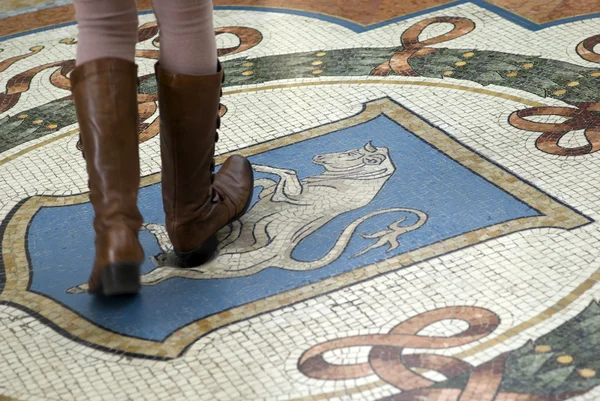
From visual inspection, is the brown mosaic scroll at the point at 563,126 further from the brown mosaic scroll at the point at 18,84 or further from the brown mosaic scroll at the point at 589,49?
the brown mosaic scroll at the point at 18,84

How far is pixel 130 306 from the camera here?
5.21ft

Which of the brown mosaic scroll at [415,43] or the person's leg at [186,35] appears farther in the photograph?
the brown mosaic scroll at [415,43]

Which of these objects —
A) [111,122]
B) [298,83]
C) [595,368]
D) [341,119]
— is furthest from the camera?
[298,83]

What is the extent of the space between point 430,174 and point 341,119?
1.14 feet

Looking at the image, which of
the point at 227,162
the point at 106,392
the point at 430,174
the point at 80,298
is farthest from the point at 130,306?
the point at 430,174

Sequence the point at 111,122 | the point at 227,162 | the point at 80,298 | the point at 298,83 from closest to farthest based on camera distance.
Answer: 1. the point at 111,122
2. the point at 80,298
3. the point at 227,162
4. the point at 298,83

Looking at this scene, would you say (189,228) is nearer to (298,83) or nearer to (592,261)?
(592,261)

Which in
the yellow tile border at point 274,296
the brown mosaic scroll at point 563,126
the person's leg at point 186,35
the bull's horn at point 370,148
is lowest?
the yellow tile border at point 274,296

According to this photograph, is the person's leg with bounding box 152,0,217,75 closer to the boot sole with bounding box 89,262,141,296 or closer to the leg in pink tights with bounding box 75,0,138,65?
the leg in pink tights with bounding box 75,0,138,65

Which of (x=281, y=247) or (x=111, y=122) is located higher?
(x=111, y=122)

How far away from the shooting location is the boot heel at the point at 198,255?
1.67 m

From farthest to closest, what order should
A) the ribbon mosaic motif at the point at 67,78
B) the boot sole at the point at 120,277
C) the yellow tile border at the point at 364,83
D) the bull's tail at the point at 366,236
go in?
1. the ribbon mosaic motif at the point at 67,78
2. the yellow tile border at the point at 364,83
3. the bull's tail at the point at 366,236
4. the boot sole at the point at 120,277

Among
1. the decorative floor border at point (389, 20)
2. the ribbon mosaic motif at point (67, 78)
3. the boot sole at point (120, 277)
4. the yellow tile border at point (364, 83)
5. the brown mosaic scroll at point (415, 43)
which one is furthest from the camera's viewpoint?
the decorative floor border at point (389, 20)

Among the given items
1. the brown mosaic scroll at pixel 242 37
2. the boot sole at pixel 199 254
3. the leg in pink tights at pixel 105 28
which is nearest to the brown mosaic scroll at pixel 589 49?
the brown mosaic scroll at pixel 242 37
